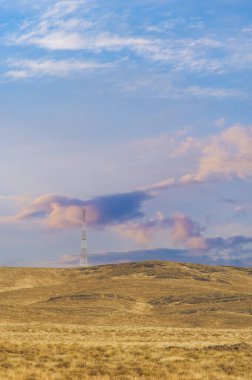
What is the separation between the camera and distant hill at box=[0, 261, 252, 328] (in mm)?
76250

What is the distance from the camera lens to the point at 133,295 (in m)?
100

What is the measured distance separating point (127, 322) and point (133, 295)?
27.5m

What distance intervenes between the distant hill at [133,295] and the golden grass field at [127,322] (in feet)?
0.47

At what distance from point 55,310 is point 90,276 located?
49.1 meters

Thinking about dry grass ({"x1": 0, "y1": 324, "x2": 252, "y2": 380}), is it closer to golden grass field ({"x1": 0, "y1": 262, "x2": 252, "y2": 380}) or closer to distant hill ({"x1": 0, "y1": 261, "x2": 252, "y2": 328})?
golden grass field ({"x1": 0, "y1": 262, "x2": 252, "y2": 380})

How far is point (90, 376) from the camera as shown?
28.3m

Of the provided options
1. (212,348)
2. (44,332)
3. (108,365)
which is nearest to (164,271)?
(44,332)

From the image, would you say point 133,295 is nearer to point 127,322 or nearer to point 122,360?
point 127,322

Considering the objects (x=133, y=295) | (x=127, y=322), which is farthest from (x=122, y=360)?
(x=133, y=295)

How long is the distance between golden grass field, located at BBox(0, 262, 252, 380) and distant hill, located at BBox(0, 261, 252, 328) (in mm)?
145

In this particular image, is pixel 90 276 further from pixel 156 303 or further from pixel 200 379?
pixel 200 379

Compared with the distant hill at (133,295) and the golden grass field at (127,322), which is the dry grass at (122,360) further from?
the distant hill at (133,295)

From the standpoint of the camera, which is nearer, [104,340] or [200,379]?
[200,379]

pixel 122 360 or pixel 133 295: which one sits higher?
pixel 133 295
